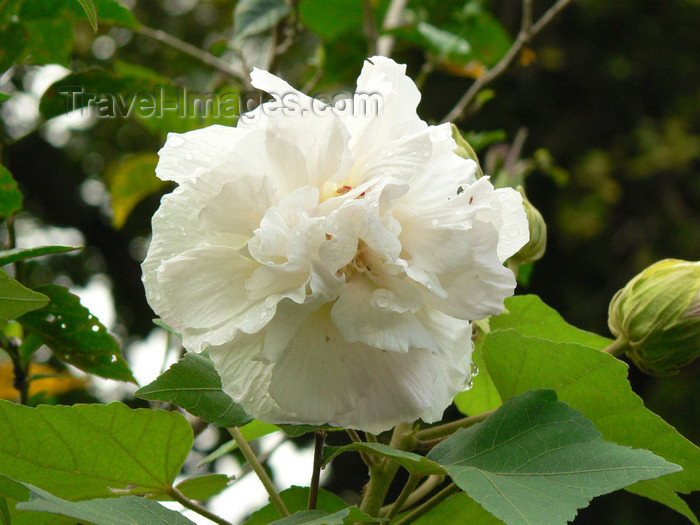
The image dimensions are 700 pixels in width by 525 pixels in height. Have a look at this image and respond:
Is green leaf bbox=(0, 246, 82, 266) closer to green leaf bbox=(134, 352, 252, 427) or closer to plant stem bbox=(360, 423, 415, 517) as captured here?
green leaf bbox=(134, 352, 252, 427)

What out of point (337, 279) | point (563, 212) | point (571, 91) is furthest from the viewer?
point (571, 91)

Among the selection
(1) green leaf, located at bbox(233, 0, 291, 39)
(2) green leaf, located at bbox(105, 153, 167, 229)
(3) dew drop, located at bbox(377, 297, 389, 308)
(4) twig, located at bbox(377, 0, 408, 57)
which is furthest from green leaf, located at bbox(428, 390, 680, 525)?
(2) green leaf, located at bbox(105, 153, 167, 229)

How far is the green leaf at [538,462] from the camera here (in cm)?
43

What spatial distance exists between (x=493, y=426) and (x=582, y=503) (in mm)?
87

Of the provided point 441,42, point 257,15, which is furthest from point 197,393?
point 441,42

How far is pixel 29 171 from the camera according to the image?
319 cm

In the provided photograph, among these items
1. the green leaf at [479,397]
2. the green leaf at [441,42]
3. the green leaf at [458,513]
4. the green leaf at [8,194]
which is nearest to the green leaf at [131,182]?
the green leaf at [441,42]

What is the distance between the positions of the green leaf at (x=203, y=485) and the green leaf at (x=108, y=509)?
0.18 metres

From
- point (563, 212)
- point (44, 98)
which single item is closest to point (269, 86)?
point (44, 98)

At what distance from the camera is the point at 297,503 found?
24.6 inches

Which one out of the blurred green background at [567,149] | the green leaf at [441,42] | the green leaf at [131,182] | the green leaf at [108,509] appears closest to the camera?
the green leaf at [108,509]

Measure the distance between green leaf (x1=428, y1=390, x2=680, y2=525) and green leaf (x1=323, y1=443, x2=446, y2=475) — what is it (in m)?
0.01

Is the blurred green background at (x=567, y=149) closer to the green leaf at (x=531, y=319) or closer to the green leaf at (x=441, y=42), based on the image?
the green leaf at (x=441, y=42)

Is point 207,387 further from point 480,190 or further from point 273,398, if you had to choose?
point 480,190
